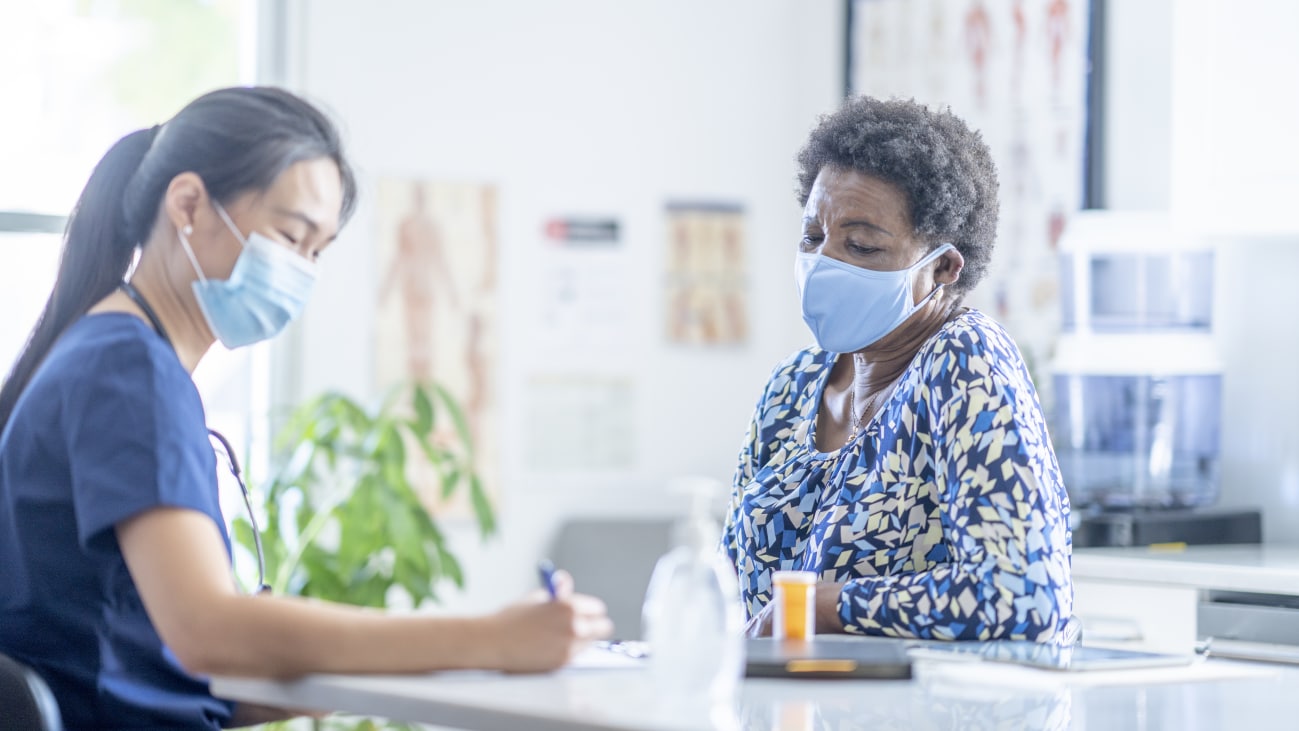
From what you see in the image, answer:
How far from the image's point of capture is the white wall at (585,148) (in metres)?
3.56

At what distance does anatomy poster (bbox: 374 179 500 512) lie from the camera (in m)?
3.60

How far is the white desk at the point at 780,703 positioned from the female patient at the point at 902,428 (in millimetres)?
204

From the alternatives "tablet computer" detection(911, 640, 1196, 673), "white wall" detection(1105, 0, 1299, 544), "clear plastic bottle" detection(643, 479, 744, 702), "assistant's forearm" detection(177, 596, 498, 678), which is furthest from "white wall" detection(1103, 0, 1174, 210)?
"assistant's forearm" detection(177, 596, 498, 678)

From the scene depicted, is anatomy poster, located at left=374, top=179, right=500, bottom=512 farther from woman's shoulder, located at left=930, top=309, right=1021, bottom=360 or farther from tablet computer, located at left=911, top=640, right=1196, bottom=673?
tablet computer, located at left=911, top=640, right=1196, bottom=673

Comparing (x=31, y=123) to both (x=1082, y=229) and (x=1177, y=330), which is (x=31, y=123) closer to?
(x=1082, y=229)

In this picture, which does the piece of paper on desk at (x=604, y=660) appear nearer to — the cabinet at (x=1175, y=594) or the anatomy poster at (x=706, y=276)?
the cabinet at (x=1175, y=594)

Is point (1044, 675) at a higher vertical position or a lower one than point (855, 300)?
lower

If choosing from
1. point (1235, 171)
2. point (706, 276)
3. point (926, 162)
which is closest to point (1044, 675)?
point (926, 162)

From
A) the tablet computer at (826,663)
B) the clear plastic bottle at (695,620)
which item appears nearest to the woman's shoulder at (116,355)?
the clear plastic bottle at (695,620)

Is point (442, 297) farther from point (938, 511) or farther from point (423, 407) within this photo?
point (938, 511)

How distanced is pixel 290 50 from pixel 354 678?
101 inches

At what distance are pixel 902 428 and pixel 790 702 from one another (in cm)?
53

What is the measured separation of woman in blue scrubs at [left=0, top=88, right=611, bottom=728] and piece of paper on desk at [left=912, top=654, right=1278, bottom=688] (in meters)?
0.35

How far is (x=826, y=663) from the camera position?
1.36 meters
